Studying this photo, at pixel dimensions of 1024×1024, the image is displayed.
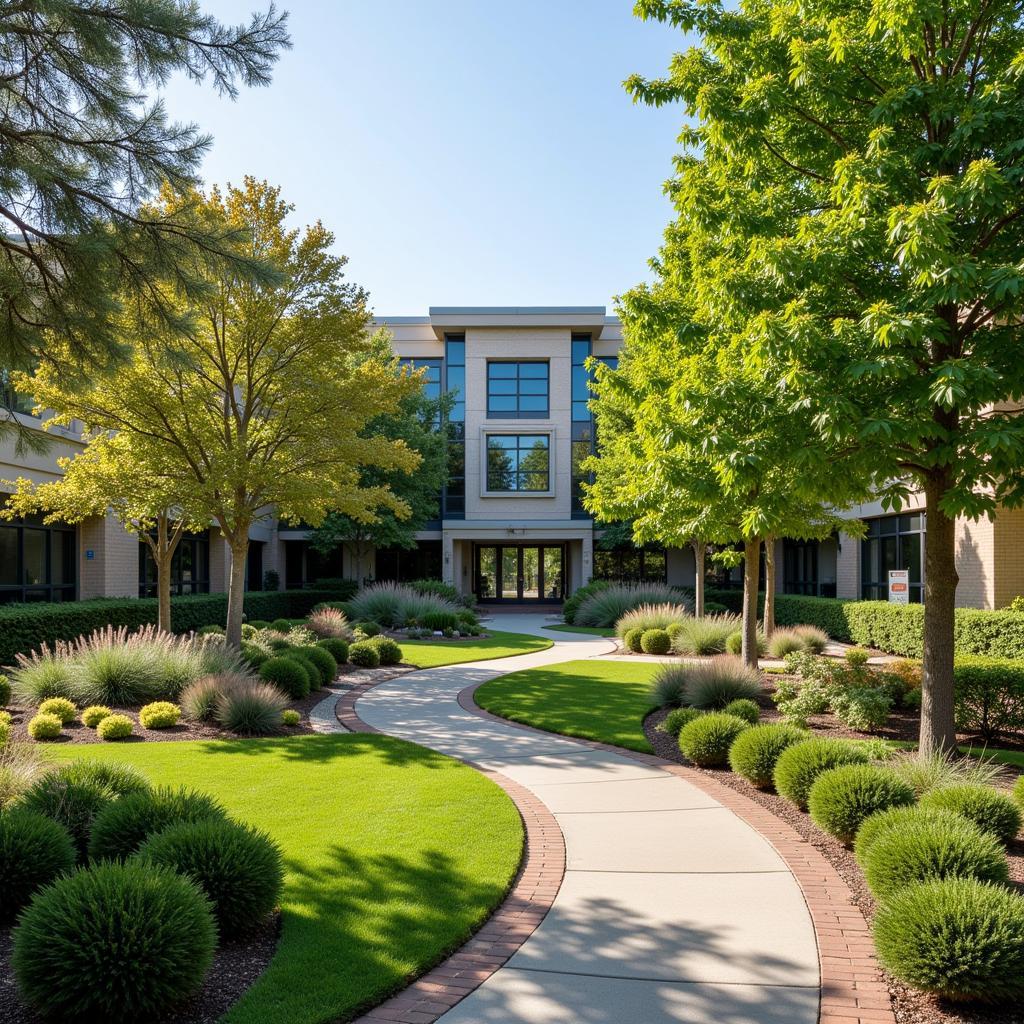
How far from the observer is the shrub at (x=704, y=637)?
17.9 m

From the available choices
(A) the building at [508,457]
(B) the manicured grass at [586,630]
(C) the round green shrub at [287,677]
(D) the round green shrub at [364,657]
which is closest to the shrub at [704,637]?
(B) the manicured grass at [586,630]

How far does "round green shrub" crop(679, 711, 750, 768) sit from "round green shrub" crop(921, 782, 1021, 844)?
262 centimetres

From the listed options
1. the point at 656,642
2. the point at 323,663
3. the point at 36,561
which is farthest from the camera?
the point at 656,642

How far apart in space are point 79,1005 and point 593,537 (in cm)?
3416

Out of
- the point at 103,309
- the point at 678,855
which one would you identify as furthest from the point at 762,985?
the point at 103,309

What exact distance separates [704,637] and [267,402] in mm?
10446

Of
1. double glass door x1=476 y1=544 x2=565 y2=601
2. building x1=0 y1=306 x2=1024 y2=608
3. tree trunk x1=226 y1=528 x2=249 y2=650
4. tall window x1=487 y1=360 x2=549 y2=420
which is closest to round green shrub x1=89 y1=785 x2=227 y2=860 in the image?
tree trunk x1=226 y1=528 x2=249 y2=650

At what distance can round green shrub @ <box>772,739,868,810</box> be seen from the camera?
7.02 m

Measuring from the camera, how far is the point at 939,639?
763cm

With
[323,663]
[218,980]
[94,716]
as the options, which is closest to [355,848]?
[218,980]

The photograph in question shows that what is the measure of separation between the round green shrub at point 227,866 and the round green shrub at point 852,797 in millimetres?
4090

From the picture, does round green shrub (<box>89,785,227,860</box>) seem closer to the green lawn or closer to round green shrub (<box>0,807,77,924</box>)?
round green shrub (<box>0,807,77,924</box>)

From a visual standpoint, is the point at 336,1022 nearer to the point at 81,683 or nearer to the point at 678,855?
the point at 678,855

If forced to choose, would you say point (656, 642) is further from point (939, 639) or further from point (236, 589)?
point (939, 639)
